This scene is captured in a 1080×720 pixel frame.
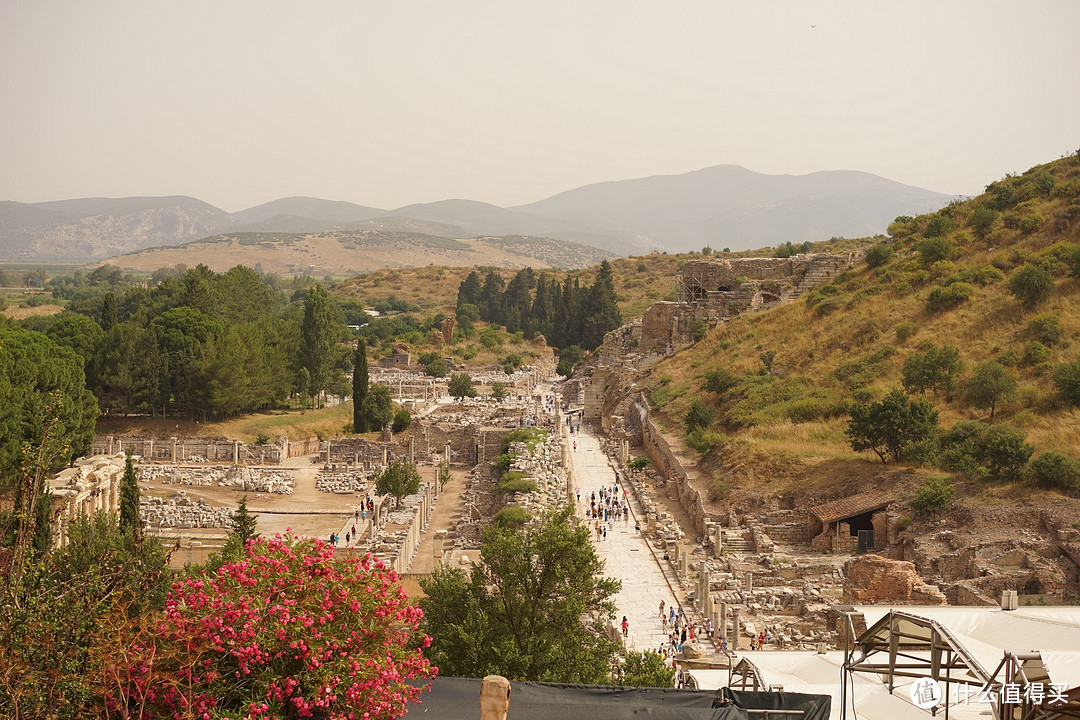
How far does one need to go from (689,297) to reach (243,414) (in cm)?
2829

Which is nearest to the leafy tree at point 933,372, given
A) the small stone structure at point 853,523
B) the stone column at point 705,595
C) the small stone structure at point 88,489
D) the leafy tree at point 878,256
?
the small stone structure at point 853,523

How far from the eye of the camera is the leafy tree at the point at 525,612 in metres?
14.7

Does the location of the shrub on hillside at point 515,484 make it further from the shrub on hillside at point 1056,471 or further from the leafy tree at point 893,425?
the shrub on hillside at point 1056,471

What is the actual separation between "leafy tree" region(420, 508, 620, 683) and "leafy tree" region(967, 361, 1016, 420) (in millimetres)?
16977

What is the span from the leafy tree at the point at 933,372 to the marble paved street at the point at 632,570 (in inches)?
395

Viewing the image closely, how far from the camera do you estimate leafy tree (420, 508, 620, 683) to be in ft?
48.2

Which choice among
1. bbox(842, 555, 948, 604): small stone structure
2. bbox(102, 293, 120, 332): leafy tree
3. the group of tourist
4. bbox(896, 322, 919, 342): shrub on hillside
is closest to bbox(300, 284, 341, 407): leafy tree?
bbox(102, 293, 120, 332): leafy tree

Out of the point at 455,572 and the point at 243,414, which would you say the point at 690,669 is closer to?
the point at 455,572

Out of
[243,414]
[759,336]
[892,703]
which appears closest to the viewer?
[892,703]

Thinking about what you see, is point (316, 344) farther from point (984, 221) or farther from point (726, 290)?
point (984, 221)

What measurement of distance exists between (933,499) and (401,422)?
30.5 metres

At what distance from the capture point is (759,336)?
47031 millimetres

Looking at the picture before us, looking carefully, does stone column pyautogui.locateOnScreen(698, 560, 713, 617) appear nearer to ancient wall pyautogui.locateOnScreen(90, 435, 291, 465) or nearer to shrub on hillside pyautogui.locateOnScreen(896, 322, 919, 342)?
shrub on hillside pyautogui.locateOnScreen(896, 322, 919, 342)

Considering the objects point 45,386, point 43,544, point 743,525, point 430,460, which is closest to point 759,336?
point 430,460
